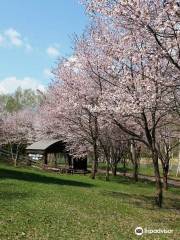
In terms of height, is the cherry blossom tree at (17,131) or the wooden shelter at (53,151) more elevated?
the cherry blossom tree at (17,131)

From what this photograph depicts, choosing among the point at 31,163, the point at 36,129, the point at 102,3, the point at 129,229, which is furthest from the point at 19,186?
the point at 36,129

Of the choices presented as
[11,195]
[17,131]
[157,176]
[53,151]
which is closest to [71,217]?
[11,195]

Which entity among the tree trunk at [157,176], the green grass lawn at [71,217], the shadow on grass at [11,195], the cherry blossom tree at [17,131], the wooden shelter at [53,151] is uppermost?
the cherry blossom tree at [17,131]

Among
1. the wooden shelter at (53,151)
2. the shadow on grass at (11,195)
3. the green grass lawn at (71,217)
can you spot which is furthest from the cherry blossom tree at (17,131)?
the shadow on grass at (11,195)

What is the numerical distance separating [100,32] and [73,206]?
35.9 feet

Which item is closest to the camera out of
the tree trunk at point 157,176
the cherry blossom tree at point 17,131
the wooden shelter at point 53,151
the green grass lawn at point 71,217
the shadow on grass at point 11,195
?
the green grass lawn at point 71,217

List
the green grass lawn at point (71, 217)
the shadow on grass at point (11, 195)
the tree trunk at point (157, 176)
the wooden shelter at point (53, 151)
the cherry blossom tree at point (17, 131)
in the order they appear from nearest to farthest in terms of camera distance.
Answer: the green grass lawn at point (71, 217), the shadow on grass at point (11, 195), the tree trunk at point (157, 176), the wooden shelter at point (53, 151), the cherry blossom tree at point (17, 131)

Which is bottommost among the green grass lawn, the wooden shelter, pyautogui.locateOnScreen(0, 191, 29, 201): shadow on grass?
the green grass lawn

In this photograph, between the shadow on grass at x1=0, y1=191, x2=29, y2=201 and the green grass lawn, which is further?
the shadow on grass at x1=0, y1=191, x2=29, y2=201

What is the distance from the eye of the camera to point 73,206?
58.4ft

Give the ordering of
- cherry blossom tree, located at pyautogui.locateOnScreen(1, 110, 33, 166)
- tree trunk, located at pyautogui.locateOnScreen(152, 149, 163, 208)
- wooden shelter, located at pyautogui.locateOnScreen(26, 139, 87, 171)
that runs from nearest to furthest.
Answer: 1. tree trunk, located at pyautogui.locateOnScreen(152, 149, 163, 208)
2. wooden shelter, located at pyautogui.locateOnScreen(26, 139, 87, 171)
3. cherry blossom tree, located at pyautogui.locateOnScreen(1, 110, 33, 166)

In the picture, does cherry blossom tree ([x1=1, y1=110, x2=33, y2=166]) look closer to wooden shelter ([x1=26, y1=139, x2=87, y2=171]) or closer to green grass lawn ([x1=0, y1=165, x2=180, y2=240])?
wooden shelter ([x1=26, y1=139, x2=87, y2=171])

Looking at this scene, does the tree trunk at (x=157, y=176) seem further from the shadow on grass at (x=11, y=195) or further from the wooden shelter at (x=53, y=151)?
the wooden shelter at (x=53, y=151)

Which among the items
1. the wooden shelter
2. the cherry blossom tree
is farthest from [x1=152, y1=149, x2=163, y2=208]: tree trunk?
the cherry blossom tree
